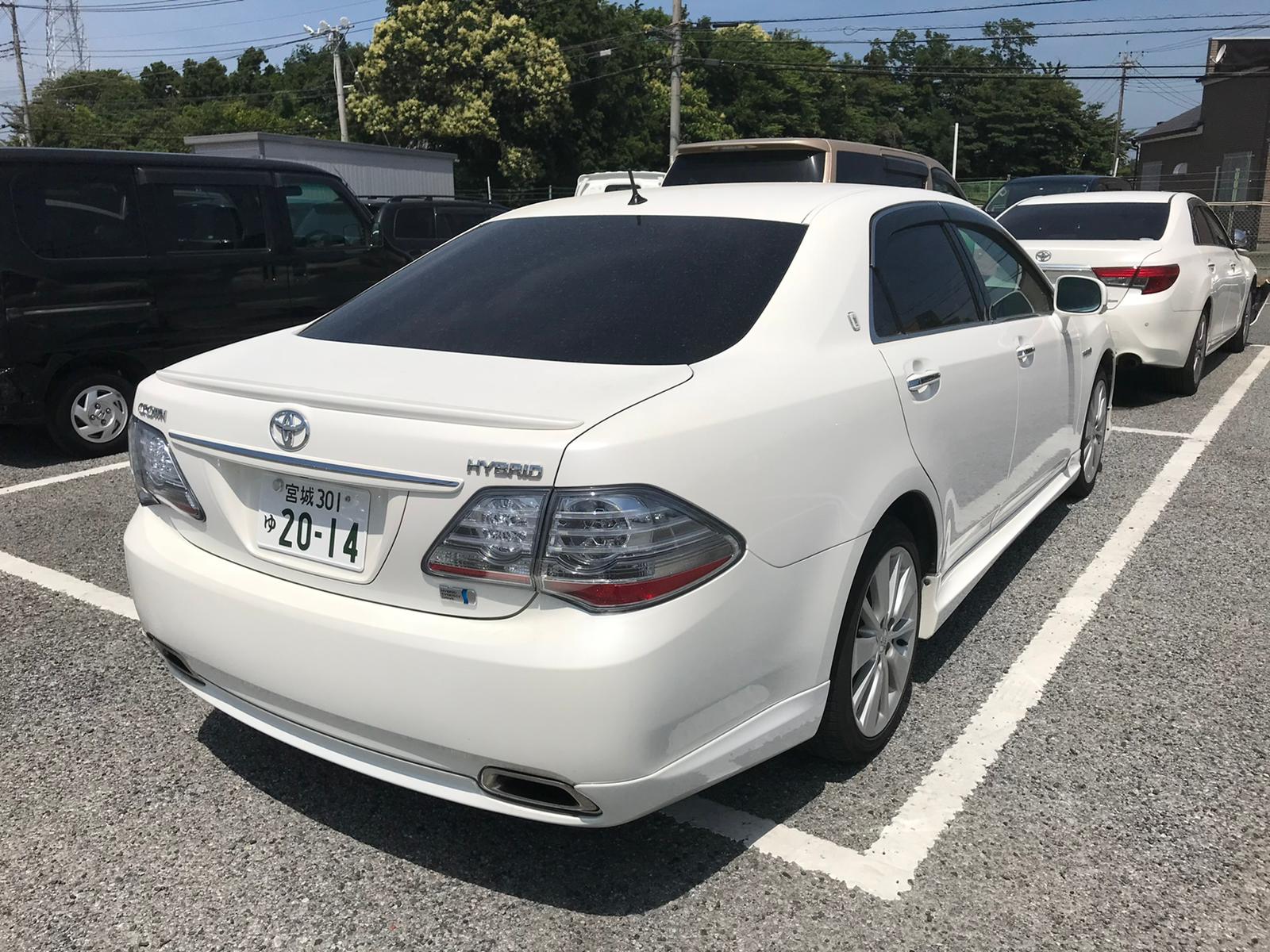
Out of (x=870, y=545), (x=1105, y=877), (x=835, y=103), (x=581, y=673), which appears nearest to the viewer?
(x=581, y=673)

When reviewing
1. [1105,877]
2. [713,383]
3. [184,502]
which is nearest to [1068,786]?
[1105,877]

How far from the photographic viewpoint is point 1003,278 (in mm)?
4105

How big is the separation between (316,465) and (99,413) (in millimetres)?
5359

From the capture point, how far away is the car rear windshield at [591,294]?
2.59 meters

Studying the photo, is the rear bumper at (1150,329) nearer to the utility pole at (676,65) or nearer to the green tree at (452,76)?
the utility pole at (676,65)

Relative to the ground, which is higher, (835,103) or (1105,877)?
(835,103)

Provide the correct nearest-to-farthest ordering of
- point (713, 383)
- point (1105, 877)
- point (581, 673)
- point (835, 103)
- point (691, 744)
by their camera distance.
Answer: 1. point (581, 673)
2. point (691, 744)
3. point (713, 383)
4. point (1105, 877)
5. point (835, 103)

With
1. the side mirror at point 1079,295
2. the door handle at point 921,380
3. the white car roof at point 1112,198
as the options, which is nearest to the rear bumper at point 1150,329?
the white car roof at point 1112,198

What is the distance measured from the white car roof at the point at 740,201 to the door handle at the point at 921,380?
54cm

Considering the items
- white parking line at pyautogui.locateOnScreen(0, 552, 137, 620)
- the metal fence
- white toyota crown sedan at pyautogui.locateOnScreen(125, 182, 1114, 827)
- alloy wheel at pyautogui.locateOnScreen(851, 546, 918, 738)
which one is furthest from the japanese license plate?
the metal fence

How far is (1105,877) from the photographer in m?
2.48

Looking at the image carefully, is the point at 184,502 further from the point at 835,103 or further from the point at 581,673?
the point at 835,103

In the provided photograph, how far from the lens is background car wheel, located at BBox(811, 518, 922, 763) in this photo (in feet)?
8.77

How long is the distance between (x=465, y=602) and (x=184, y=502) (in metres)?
0.93
